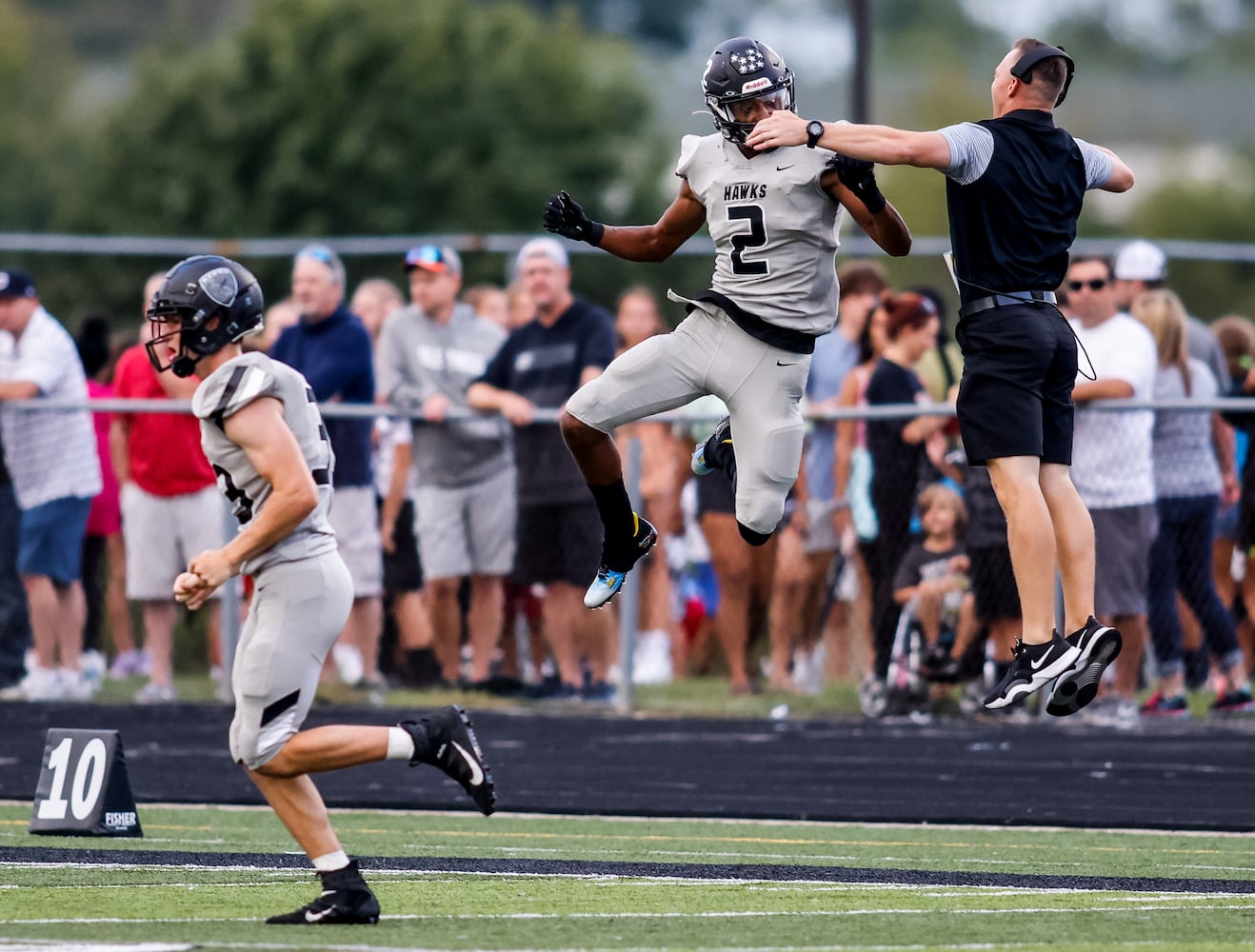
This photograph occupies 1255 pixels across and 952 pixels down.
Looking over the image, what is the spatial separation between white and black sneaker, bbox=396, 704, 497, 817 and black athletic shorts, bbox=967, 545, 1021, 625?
6096 millimetres

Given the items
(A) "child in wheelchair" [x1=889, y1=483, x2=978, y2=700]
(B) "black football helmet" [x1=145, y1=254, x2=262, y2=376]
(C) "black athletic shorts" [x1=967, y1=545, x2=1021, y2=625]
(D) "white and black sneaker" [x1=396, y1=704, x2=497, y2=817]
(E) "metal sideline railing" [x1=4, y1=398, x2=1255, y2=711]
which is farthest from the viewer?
(E) "metal sideline railing" [x1=4, y1=398, x2=1255, y2=711]

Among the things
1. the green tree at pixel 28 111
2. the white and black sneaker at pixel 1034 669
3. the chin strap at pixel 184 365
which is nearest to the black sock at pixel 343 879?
the chin strap at pixel 184 365

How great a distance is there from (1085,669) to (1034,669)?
19 centimetres

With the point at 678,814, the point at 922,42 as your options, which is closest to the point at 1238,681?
the point at 678,814

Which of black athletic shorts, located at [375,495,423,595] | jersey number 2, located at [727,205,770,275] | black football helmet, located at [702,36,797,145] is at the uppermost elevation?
black football helmet, located at [702,36,797,145]

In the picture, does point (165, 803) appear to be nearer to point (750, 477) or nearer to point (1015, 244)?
point (750, 477)

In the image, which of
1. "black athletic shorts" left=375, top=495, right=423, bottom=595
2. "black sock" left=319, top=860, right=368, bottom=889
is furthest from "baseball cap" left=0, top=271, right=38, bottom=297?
"black sock" left=319, top=860, right=368, bottom=889

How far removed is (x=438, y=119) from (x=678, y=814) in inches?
1476

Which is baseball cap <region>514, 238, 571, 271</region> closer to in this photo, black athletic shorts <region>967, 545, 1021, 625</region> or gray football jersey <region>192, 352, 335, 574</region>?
black athletic shorts <region>967, 545, 1021, 625</region>

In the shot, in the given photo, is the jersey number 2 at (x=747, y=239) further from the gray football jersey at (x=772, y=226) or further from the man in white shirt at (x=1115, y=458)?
the man in white shirt at (x=1115, y=458)

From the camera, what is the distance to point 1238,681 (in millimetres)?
14141

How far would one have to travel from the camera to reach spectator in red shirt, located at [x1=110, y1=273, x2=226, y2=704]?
48.9 feet

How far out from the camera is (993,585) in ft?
45.8

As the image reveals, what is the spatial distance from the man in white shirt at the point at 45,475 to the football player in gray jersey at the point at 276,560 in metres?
6.80
